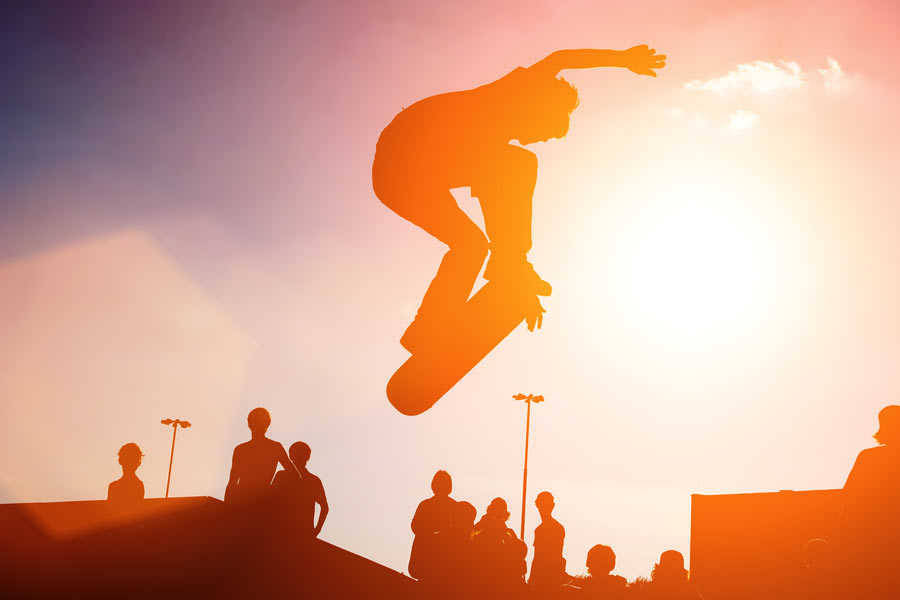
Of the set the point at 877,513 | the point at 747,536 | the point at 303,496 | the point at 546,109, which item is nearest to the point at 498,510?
the point at 303,496

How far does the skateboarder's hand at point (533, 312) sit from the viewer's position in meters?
5.15

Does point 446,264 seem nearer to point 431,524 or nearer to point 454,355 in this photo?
point 454,355

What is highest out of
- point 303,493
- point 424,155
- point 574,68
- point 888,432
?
point 574,68

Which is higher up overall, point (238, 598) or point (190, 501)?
point (190, 501)

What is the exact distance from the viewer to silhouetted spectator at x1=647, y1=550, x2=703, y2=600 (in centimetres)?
548

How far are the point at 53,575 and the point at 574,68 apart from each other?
4.27 metres

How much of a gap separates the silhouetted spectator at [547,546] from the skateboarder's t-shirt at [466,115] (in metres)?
3.65

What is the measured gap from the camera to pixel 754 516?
15.8 metres

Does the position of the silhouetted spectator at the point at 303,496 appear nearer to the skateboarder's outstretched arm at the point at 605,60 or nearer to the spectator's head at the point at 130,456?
the spectator's head at the point at 130,456

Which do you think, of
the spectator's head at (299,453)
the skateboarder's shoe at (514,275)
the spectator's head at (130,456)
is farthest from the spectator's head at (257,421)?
the skateboarder's shoe at (514,275)

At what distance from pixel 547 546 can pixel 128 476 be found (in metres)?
3.90

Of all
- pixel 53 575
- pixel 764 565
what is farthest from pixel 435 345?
pixel 764 565

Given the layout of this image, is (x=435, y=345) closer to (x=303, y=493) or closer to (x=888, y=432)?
(x=303, y=493)

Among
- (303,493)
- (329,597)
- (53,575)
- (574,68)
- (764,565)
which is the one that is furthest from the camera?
(764,565)
